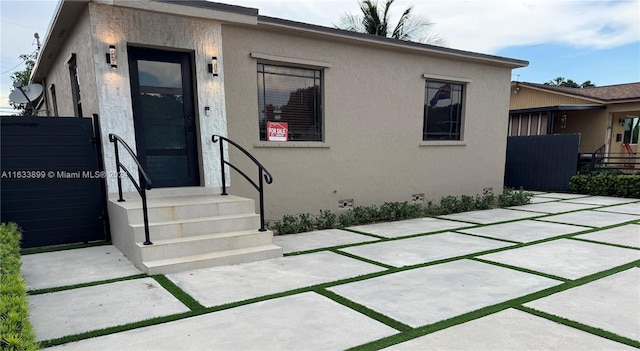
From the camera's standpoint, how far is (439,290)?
3113mm

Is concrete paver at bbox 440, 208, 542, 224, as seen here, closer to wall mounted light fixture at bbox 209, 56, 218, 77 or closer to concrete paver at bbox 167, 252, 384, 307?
concrete paver at bbox 167, 252, 384, 307

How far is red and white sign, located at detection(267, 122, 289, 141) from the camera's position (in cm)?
575

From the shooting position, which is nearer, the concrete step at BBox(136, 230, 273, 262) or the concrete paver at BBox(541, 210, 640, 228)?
the concrete step at BBox(136, 230, 273, 262)

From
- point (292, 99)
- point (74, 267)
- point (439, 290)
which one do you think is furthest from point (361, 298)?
point (292, 99)

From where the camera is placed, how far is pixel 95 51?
14.1ft

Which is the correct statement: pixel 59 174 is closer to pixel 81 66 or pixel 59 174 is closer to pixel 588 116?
pixel 81 66

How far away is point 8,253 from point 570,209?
9.20 m

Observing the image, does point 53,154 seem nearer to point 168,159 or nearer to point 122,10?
point 168,159

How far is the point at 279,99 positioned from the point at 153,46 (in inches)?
77.5

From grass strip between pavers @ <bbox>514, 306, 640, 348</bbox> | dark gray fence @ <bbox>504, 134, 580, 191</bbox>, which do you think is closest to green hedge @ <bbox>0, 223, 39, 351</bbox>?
grass strip between pavers @ <bbox>514, 306, 640, 348</bbox>

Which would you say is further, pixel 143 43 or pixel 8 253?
pixel 143 43

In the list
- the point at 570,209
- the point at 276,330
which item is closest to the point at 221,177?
the point at 276,330

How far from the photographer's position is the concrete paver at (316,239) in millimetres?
4727

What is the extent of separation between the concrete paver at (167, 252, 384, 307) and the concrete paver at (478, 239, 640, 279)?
1.61 m
